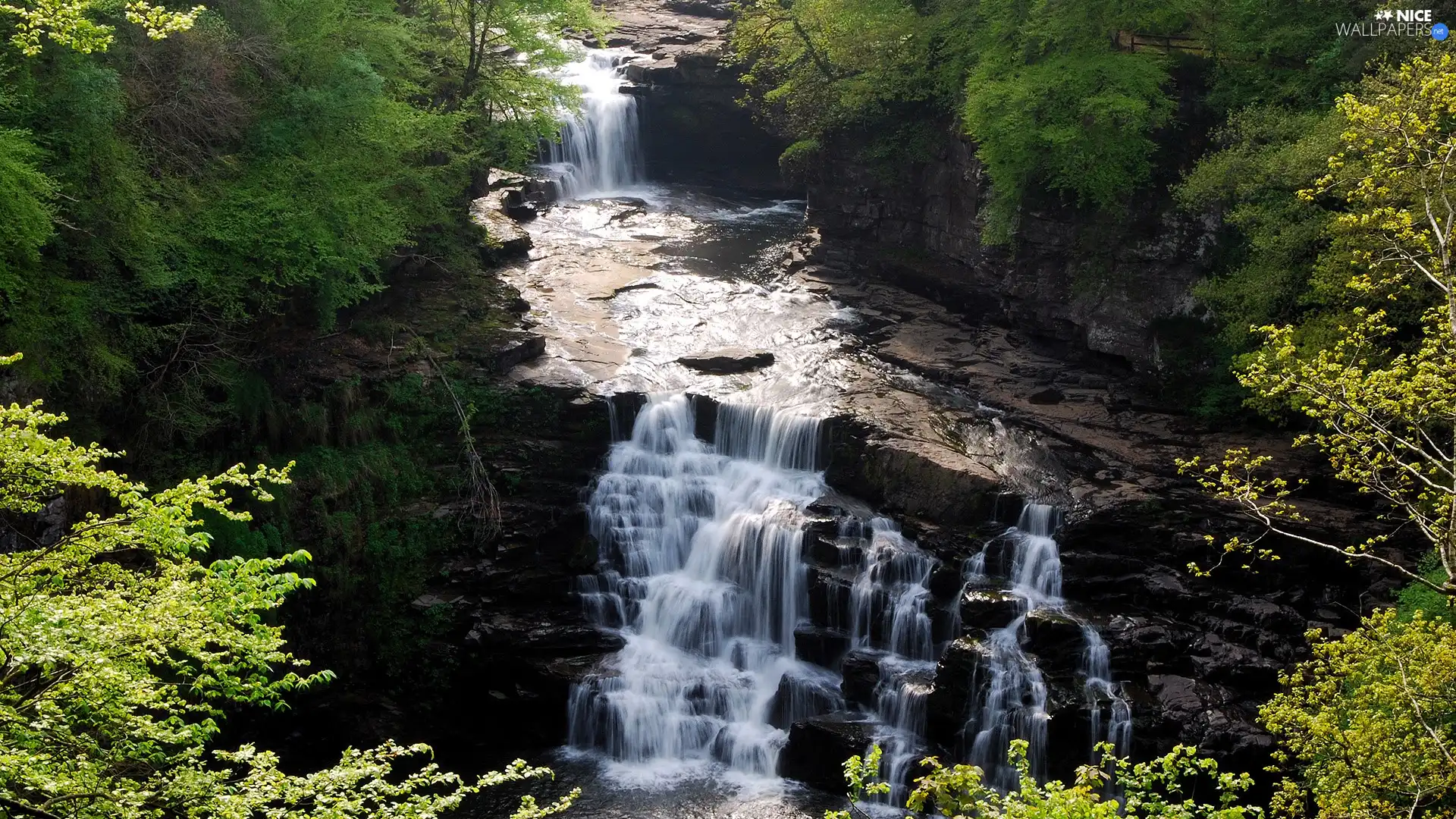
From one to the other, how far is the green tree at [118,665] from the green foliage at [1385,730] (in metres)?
7.95

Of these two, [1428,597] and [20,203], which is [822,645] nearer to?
[1428,597]

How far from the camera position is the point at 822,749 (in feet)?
65.5

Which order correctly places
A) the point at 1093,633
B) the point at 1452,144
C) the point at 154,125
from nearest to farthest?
1. the point at 1452,144
2. the point at 1093,633
3. the point at 154,125

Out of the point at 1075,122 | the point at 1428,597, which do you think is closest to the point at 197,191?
the point at 1075,122

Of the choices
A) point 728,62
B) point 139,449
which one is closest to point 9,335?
point 139,449

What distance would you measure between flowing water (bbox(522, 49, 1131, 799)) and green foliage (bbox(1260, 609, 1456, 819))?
6.54m

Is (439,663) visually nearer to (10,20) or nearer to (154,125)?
(154,125)

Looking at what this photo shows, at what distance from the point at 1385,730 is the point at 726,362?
17607mm

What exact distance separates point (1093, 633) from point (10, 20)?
2041cm

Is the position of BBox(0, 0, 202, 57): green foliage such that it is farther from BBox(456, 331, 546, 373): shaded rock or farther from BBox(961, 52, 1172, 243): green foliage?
BBox(961, 52, 1172, 243): green foliage

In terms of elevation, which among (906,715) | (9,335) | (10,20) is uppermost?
(10,20)

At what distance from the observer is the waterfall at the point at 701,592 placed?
2136 cm

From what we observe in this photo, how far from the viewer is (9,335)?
673 inches

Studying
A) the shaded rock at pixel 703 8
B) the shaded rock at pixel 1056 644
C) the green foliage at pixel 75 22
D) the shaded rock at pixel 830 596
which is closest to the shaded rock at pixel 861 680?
the shaded rock at pixel 830 596
